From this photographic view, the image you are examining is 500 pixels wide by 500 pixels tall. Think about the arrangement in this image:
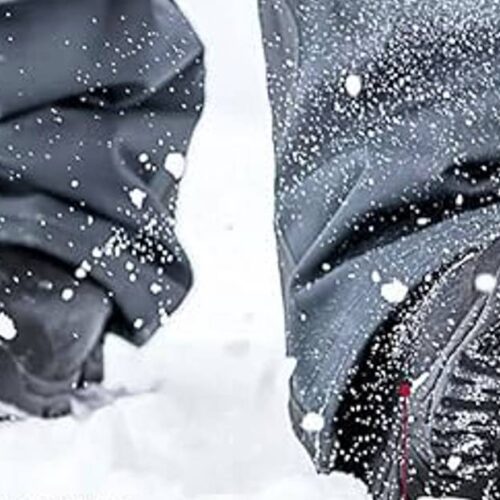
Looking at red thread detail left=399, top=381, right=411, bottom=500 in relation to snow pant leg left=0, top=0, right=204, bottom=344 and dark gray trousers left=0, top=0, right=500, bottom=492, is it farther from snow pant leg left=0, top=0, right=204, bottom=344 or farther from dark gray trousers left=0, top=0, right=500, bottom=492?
snow pant leg left=0, top=0, right=204, bottom=344

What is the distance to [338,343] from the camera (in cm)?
134

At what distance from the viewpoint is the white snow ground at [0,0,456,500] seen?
4.43 feet

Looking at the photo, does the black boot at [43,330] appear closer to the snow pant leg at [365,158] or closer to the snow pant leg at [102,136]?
the snow pant leg at [102,136]

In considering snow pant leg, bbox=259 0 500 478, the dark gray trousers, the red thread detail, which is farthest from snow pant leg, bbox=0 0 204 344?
the red thread detail

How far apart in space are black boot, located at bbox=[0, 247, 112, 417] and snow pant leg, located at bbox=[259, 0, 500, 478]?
0.17 meters

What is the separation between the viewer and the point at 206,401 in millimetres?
1536

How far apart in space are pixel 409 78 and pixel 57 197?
0.31m

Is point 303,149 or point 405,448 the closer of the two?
point 405,448

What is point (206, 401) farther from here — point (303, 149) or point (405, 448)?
point (405, 448)

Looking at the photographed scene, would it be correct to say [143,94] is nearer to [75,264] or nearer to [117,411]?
[75,264]

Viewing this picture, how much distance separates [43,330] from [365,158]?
0.28 metres

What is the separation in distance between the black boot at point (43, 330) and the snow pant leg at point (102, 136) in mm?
16

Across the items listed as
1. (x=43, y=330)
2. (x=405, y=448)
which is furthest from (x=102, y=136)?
(x=405, y=448)

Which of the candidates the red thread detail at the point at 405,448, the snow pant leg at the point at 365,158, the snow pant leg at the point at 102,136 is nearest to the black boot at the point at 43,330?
the snow pant leg at the point at 102,136
